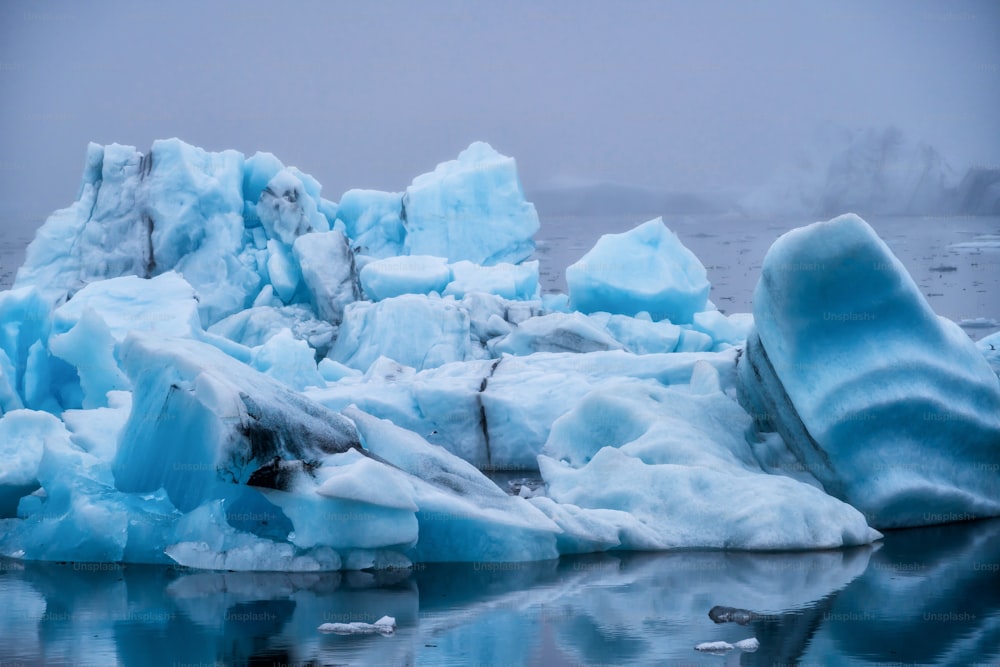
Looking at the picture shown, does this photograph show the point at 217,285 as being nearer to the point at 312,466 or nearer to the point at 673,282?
the point at 673,282

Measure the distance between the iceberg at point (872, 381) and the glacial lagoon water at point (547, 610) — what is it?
1.16ft

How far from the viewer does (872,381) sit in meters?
6.95

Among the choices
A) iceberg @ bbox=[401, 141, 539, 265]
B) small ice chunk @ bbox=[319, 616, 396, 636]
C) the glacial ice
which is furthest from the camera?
iceberg @ bbox=[401, 141, 539, 265]

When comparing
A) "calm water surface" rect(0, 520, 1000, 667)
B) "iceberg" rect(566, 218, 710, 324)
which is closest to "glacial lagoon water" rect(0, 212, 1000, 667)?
"calm water surface" rect(0, 520, 1000, 667)

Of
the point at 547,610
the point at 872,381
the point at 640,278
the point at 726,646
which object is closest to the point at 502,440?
the point at 872,381

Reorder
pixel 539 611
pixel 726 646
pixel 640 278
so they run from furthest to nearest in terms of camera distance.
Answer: pixel 640 278 → pixel 539 611 → pixel 726 646

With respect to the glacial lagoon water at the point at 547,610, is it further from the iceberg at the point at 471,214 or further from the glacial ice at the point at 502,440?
the iceberg at the point at 471,214

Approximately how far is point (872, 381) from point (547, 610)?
3.02 metres

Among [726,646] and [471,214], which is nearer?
[726,646]

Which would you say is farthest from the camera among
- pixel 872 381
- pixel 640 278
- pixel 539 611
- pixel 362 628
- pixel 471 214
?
pixel 471 214

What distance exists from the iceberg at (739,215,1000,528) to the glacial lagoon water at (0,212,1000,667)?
1.16 ft

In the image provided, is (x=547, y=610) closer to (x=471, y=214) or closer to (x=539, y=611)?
(x=539, y=611)

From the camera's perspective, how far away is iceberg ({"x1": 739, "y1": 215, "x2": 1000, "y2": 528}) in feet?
22.6

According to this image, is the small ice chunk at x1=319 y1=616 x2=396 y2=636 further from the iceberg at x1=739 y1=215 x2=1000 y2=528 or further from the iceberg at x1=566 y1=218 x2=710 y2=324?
the iceberg at x1=566 y1=218 x2=710 y2=324
